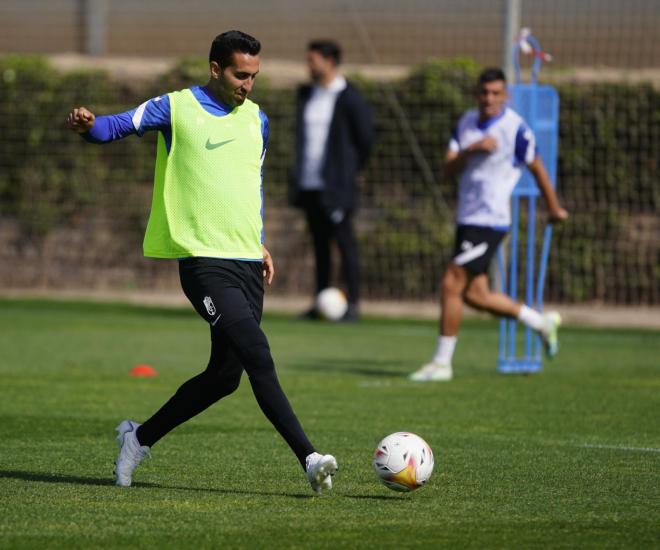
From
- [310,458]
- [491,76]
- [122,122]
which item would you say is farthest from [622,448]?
[491,76]

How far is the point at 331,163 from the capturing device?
1579 cm

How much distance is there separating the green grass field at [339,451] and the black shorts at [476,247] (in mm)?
865

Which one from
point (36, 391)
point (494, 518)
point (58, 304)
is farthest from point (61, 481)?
point (58, 304)

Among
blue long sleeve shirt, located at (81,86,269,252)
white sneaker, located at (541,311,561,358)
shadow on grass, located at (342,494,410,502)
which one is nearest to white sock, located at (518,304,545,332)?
white sneaker, located at (541,311,561,358)

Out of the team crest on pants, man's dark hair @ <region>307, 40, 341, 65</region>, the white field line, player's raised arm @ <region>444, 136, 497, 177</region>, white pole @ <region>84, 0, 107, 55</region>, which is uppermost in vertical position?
white pole @ <region>84, 0, 107, 55</region>

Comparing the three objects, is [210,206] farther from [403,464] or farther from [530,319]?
[530,319]

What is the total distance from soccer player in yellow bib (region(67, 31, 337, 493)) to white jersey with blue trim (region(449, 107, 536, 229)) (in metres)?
4.49

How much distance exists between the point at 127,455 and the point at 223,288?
0.85 metres

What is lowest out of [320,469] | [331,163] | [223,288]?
[320,469]

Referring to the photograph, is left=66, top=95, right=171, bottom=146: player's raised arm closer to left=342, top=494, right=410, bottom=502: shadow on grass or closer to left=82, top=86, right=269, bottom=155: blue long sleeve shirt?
left=82, top=86, right=269, bottom=155: blue long sleeve shirt

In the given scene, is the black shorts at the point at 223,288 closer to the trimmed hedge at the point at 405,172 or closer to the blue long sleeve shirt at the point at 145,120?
the blue long sleeve shirt at the point at 145,120

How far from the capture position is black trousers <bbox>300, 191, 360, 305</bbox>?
15.7 m

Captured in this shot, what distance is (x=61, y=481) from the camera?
6.31 meters

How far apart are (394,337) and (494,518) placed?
8822mm
